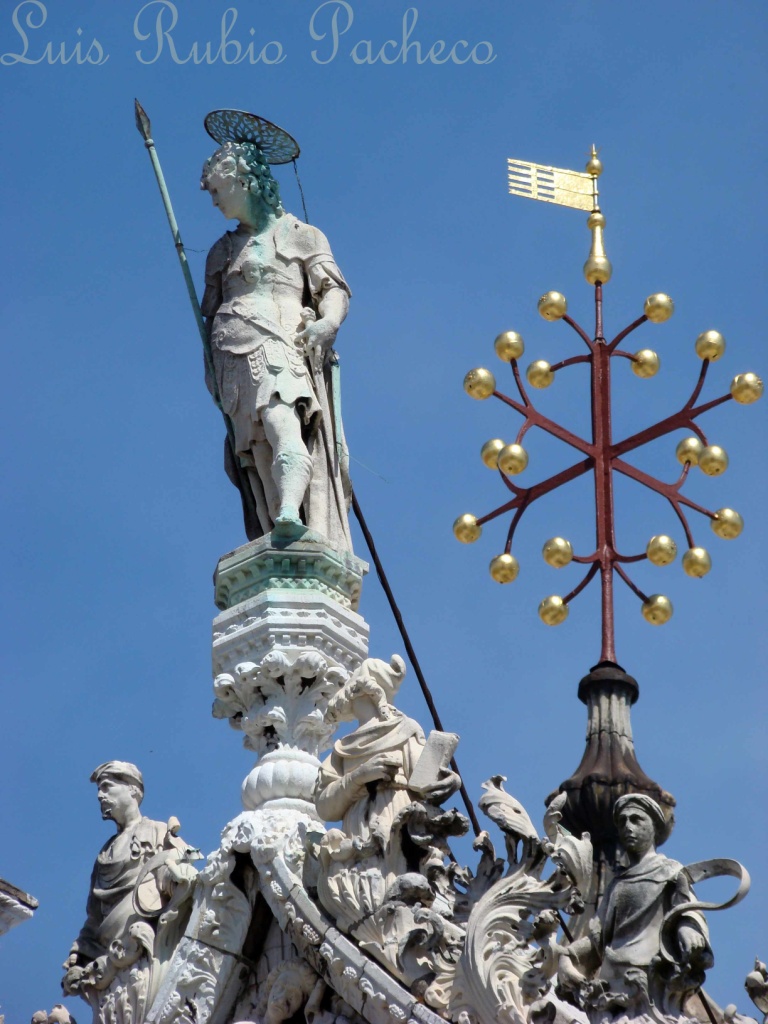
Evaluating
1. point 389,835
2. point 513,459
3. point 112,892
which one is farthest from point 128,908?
point 513,459

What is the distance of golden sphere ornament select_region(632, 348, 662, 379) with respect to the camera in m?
23.0

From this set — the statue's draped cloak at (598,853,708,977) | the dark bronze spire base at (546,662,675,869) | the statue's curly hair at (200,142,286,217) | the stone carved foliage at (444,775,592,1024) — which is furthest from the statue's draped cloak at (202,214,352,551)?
the statue's draped cloak at (598,853,708,977)

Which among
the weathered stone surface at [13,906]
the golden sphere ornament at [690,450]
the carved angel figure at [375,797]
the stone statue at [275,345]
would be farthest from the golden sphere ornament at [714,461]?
the weathered stone surface at [13,906]

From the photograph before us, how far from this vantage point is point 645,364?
23031 mm

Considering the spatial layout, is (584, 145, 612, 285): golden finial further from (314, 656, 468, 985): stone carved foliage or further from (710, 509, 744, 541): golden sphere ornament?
(314, 656, 468, 985): stone carved foliage

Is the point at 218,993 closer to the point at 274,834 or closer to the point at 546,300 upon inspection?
the point at 274,834

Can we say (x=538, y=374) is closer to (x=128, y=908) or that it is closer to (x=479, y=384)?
(x=479, y=384)

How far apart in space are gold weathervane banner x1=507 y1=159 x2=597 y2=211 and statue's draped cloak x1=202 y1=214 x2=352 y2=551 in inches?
124

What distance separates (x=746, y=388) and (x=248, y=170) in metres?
3.99

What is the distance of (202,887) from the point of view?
1870 centimetres

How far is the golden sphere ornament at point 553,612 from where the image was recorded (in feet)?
72.2

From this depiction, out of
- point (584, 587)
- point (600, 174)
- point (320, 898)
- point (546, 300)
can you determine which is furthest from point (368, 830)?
point (600, 174)

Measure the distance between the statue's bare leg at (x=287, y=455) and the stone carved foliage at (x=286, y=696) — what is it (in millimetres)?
1147

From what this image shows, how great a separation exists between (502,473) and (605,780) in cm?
302
